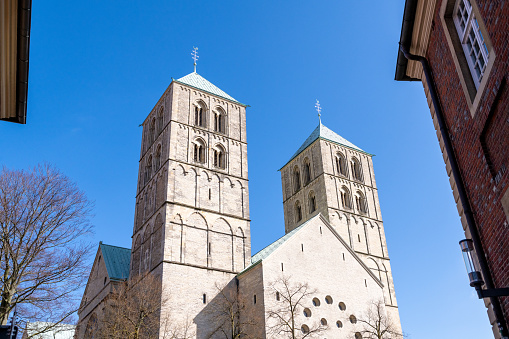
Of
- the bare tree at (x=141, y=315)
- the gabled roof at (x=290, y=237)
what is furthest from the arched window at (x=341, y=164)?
the bare tree at (x=141, y=315)

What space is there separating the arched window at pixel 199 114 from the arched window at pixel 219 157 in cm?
240

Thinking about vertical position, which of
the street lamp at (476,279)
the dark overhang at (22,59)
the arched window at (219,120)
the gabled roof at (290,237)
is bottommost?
the street lamp at (476,279)

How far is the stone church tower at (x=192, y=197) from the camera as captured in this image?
96.2ft

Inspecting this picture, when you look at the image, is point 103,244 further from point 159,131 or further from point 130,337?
point 130,337

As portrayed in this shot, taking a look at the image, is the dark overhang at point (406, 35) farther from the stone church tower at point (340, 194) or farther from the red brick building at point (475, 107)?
the stone church tower at point (340, 194)

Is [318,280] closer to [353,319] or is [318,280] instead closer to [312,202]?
[353,319]

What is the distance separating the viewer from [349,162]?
1863 inches

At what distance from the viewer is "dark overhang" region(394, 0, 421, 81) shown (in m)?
10.1

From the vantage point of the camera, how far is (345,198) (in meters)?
44.9

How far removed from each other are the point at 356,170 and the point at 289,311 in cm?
2403

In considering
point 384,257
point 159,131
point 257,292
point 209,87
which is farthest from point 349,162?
point 257,292

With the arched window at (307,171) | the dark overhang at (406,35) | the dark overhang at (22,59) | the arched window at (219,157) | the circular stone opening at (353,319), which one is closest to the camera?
the dark overhang at (22,59)

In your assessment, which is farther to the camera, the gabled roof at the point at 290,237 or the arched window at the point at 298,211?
the arched window at the point at 298,211

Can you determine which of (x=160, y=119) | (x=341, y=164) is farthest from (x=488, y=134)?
(x=341, y=164)
